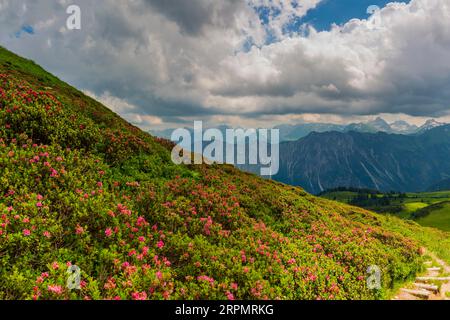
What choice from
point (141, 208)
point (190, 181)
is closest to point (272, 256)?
point (141, 208)

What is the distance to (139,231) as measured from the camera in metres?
11.9

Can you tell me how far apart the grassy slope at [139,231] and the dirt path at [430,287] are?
2.76ft

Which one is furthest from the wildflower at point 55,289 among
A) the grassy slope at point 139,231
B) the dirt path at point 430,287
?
the dirt path at point 430,287

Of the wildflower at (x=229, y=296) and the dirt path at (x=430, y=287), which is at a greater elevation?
the wildflower at (x=229, y=296)

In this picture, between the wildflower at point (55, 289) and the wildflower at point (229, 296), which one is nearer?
the wildflower at point (55, 289)

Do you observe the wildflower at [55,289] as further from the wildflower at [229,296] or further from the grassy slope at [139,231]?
the wildflower at [229,296]

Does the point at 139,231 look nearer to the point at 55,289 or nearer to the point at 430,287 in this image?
the point at 55,289

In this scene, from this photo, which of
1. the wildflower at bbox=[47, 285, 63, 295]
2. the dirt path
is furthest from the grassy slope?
the dirt path

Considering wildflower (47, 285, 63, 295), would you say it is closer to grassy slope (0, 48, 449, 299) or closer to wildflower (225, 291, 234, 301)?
grassy slope (0, 48, 449, 299)

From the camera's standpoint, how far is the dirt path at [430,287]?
46.6 ft

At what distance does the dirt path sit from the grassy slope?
84 centimetres

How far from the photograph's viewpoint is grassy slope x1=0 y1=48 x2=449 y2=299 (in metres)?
9.04

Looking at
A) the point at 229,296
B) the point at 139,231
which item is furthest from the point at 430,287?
the point at 139,231
